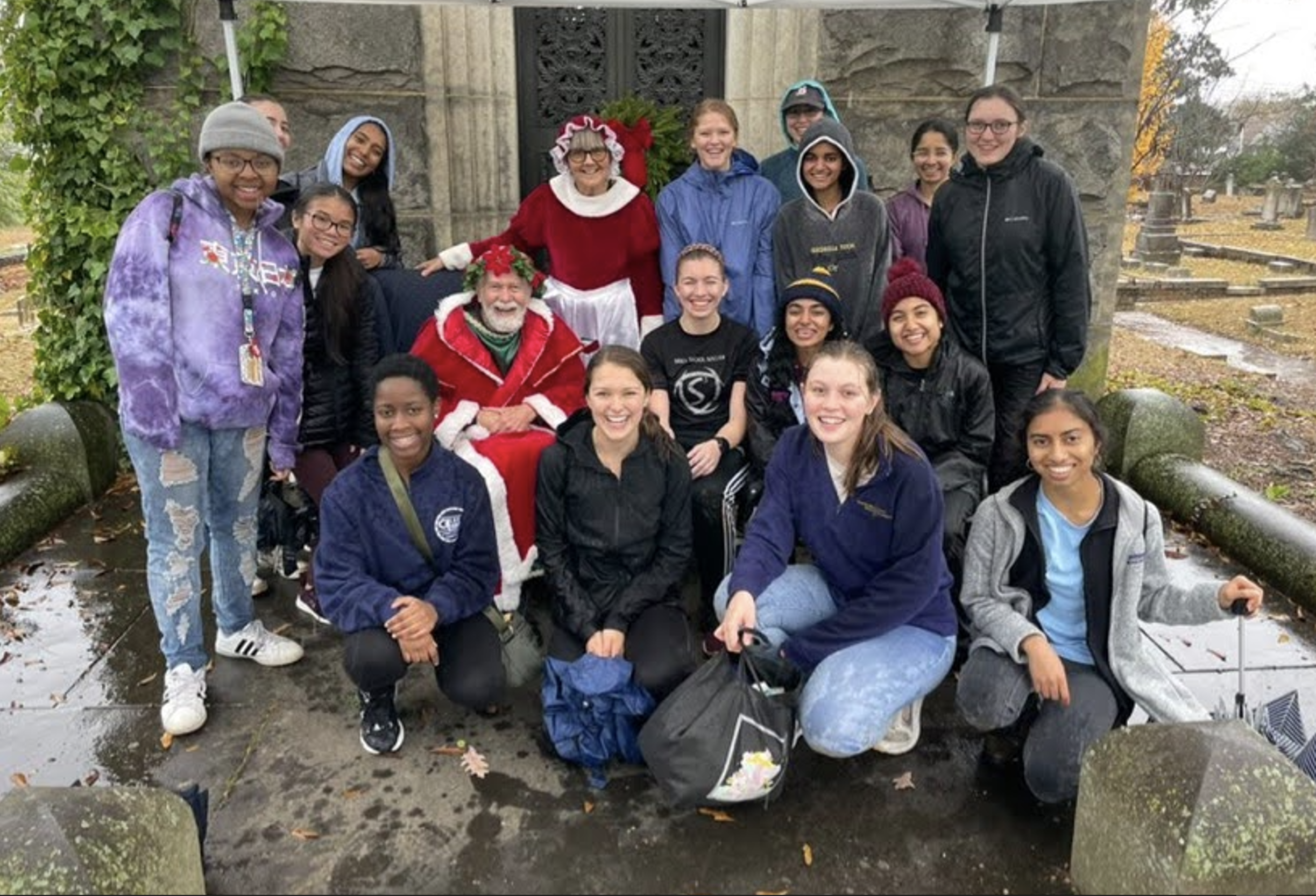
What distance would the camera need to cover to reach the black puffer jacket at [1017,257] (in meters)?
4.01

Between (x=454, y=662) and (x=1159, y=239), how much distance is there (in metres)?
19.4

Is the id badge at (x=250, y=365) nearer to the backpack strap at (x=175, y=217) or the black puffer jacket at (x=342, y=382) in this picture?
the backpack strap at (x=175, y=217)

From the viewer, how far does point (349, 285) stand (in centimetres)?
384

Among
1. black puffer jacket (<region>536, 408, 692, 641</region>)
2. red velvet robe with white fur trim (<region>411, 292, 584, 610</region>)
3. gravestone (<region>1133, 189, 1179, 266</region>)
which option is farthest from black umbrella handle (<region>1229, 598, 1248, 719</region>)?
gravestone (<region>1133, 189, 1179, 266</region>)

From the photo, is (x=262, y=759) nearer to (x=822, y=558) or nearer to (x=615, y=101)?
(x=822, y=558)

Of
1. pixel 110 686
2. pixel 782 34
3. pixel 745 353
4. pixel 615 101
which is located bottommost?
pixel 110 686

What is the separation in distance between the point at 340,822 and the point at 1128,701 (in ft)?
7.95

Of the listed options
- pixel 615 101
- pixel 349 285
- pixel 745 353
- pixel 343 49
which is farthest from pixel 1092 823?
pixel 343 49

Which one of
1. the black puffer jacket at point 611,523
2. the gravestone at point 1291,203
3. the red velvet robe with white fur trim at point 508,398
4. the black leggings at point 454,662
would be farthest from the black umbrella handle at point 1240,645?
the gravestone at point 1291,203

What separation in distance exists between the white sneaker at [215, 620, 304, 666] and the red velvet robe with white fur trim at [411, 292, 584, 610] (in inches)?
33.1

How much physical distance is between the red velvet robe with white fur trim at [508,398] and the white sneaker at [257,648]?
841 mm

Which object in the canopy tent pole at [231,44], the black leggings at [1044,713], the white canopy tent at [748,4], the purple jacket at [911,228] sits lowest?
the black leggings at [1044,713]

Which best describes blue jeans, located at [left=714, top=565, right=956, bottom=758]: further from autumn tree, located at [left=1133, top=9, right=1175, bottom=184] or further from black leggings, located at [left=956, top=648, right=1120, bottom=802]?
autumn tree, located at [left=1133, top=9, right=1175, bottom=184]

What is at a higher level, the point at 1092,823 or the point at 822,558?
the point at 822,558
